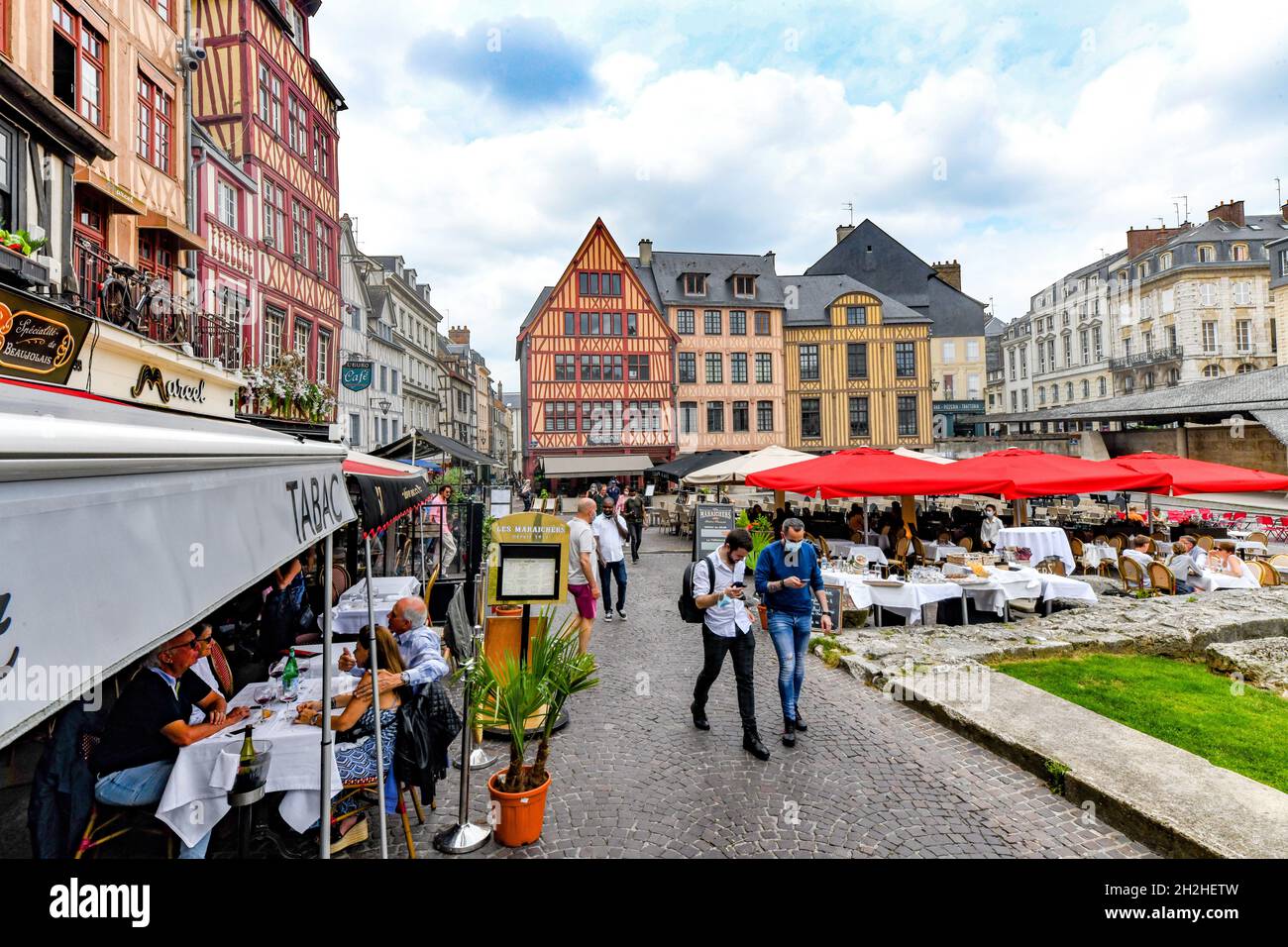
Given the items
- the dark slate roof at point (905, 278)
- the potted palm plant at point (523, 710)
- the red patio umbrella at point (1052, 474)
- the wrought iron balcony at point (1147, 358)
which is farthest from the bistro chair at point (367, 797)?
the wrought iron balcony at point (1147, 358)

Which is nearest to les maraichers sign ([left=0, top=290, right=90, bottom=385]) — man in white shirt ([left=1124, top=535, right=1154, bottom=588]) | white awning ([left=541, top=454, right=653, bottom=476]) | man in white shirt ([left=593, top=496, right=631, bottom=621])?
man in white shirt ([left=593, top=496, right=631, bottom=621])

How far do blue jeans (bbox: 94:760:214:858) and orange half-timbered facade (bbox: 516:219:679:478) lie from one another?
30101 millimetres

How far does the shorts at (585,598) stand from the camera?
300 inches

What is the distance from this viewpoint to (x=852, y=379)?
125ft

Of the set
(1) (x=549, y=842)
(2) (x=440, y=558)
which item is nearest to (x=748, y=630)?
(1) (x=549, y=842)

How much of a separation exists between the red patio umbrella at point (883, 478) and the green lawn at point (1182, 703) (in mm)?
3021

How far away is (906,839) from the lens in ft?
12.7

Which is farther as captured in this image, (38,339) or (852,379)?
(852,379)

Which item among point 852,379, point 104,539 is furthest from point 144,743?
point 852,379

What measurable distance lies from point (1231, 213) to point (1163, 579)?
50.4m

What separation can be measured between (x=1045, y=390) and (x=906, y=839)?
64.2 m

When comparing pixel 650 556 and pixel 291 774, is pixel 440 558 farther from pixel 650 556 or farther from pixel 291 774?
pixel 291 774

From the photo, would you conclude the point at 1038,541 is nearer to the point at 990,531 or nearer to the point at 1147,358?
the point at 990,531

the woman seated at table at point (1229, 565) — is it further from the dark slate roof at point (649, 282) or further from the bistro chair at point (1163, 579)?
the dark slate roof at point (649, 282)
